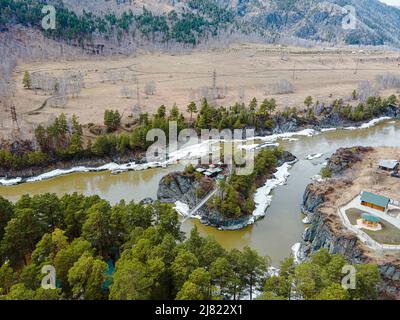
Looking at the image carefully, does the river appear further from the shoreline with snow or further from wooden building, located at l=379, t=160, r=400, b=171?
wooden building, located at l=379, t=160, r=400, b=171

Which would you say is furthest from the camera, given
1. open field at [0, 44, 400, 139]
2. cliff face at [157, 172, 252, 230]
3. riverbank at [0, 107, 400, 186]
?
open field at [0, 44, 400, 139]

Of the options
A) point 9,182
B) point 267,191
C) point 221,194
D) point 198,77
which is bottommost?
point 267,191

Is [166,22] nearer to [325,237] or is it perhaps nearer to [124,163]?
[124,163]

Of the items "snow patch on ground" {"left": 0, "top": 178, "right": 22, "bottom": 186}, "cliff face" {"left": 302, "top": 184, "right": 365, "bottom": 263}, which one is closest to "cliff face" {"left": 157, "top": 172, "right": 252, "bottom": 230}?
"cliff face" {"left": 302, "top": 184, "right": 365, "bottom": 263}

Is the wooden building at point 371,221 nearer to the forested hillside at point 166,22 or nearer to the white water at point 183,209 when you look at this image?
the white water at point 183,209

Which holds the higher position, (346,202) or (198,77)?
(198,77)

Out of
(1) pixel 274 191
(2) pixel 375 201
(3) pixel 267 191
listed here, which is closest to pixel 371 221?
(2) pixel 375 201

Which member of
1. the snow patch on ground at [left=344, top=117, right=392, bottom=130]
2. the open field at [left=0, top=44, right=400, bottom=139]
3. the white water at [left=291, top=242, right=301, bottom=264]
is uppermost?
the open field at [left=0, top=44, right=400, bottom=139]
